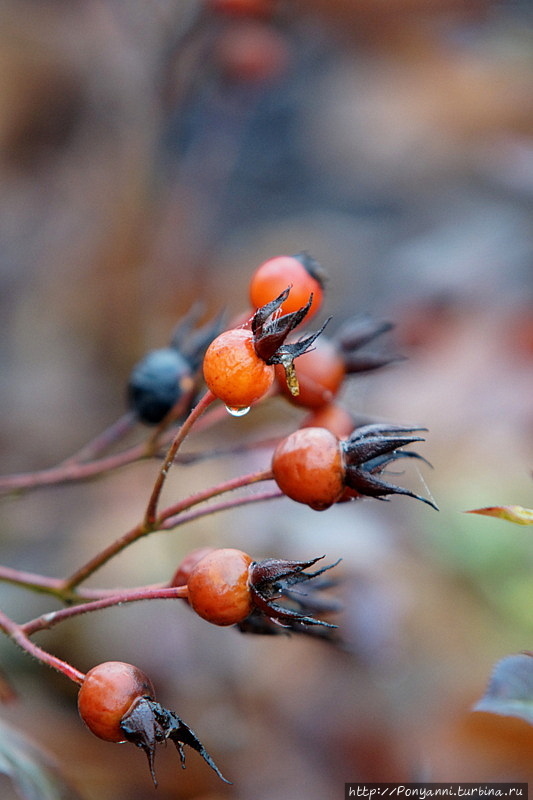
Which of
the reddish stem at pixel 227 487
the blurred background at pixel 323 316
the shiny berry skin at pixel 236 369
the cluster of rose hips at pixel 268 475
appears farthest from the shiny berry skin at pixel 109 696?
the blurred background at pixel 323 316

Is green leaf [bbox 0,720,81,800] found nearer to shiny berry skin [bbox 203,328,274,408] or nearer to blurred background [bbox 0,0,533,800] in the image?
blurred background [bbox 0,0,533,800]

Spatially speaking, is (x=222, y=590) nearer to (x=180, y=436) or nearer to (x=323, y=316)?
(x=180, y=436)

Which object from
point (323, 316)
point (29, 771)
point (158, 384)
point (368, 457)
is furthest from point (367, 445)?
point (323, 316)

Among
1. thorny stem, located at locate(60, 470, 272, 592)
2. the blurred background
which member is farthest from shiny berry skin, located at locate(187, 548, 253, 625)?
the blurred background

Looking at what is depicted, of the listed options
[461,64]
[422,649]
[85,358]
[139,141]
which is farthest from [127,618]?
[461,64]

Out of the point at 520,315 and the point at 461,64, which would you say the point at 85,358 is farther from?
the point at 461,64

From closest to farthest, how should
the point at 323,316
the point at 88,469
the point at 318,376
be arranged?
the point at 318,376
the point at 88,469
the point at 323,316
